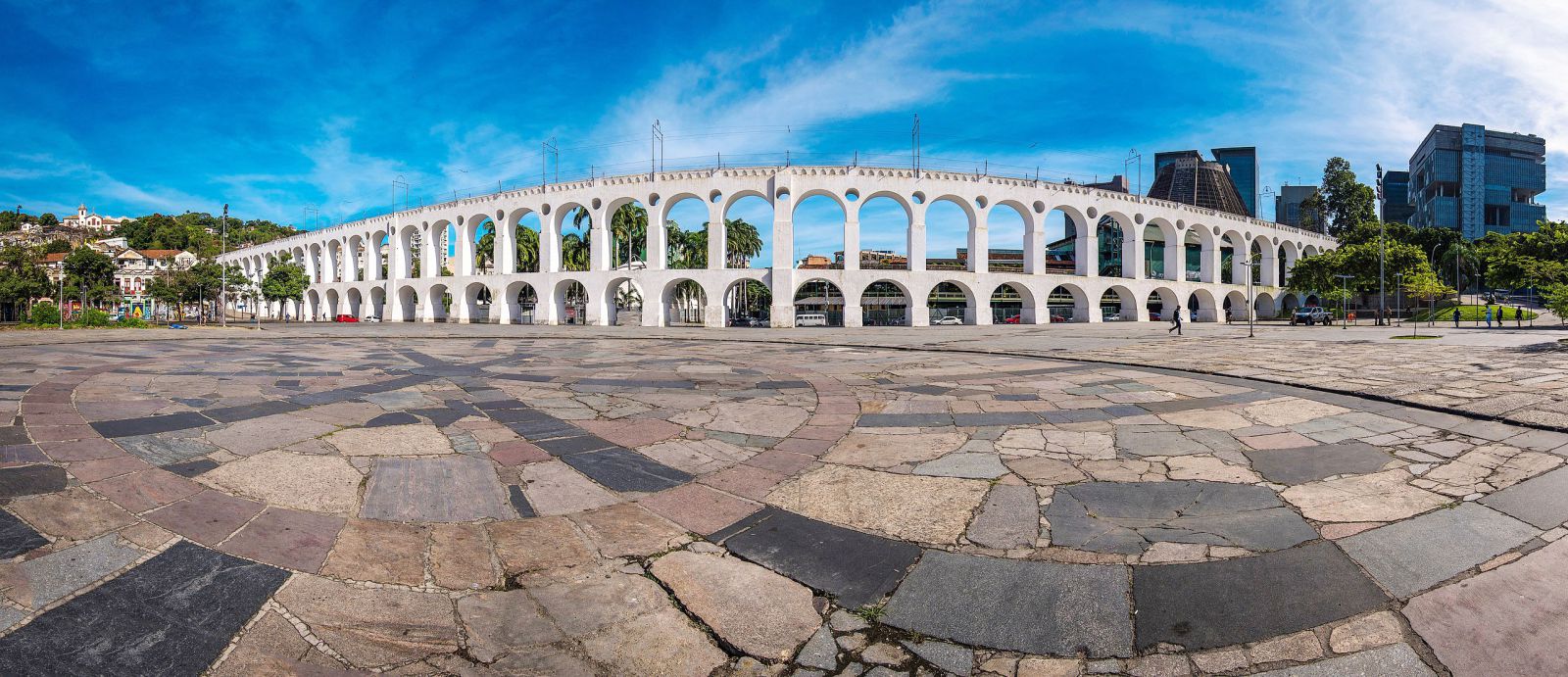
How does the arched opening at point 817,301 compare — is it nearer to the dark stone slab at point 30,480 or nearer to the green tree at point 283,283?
the green tree at point 283,283

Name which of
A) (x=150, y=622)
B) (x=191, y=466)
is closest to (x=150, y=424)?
(x=191, y=466)

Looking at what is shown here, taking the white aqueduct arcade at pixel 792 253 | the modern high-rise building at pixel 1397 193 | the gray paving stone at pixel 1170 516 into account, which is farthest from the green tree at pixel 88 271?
the modern high-rise building at pixel 1397 193

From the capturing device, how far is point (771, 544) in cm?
294

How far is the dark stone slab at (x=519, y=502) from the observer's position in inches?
128

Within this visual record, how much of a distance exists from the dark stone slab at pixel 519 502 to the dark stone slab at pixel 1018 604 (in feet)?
6.60

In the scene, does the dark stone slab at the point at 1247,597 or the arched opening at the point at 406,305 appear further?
the arched opening at the point at 406,305

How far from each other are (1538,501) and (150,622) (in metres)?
6.34

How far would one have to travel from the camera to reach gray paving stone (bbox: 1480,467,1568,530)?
9.94 ft

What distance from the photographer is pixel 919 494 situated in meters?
3.61

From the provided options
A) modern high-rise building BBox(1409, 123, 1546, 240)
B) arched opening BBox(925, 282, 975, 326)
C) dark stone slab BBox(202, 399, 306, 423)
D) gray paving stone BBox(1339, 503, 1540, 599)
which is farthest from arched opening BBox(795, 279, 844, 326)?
modern high-rise building BBox(1409, 123, 1546, 240)

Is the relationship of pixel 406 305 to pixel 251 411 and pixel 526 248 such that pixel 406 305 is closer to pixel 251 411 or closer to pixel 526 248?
pixel 526 248

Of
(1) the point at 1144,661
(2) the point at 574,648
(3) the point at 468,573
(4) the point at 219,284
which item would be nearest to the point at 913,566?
(1) the point at 1144,661

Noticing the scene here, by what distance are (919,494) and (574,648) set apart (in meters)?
2.16

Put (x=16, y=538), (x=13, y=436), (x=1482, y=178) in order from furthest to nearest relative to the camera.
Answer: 1. (x=1482, y=178)
2. (x=13, y=436)
3. (x=16, y=538)
